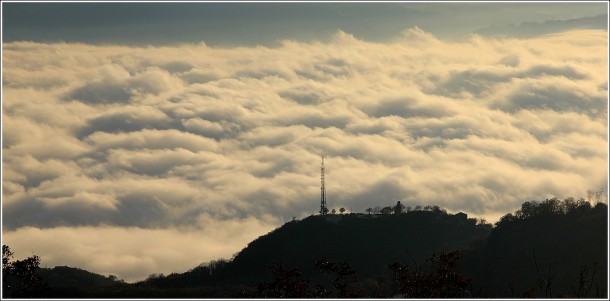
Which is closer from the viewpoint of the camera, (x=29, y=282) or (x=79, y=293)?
(x=29, y=282)

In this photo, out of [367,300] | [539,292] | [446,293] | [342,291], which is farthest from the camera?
[539,292]

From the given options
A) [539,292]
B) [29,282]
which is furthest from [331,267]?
[539,292]

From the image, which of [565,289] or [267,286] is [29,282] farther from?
[565,289]

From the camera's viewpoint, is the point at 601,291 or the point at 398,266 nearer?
the point at 398,266

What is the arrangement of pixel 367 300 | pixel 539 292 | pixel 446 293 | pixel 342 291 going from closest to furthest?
1. pixel 367 300
2. pixel 446 293
3. pixel 342 291
4. pixel 539 292

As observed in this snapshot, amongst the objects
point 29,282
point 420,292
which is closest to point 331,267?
point 420,292

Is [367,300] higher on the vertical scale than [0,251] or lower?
lower

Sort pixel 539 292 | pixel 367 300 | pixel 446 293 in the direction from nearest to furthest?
pixel 367 300 → pixel 446 293 → pixel 539 292

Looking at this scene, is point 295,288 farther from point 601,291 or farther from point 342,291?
point 601,291

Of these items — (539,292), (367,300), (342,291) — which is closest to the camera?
(367,300)
